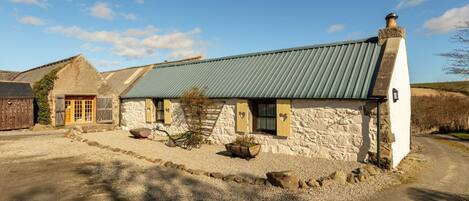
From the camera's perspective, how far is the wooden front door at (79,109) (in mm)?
20844

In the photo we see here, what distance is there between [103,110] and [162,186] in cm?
1607

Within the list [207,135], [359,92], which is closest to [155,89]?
[207,135]

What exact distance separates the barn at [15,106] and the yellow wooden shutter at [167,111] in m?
10.1

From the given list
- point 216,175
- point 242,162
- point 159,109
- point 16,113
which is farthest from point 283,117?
point 16,113

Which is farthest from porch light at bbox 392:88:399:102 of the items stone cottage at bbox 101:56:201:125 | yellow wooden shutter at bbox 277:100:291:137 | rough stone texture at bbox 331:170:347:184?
stone cottage at bbox 101:56:201:125

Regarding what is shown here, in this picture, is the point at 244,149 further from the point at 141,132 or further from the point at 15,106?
the point at 15,106

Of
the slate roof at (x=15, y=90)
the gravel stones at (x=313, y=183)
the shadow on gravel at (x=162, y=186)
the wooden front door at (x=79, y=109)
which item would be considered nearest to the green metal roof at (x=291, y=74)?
the gravel stones at (x=313, y=183)

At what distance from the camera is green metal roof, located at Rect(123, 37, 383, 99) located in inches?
398

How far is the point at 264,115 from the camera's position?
39.2 ft

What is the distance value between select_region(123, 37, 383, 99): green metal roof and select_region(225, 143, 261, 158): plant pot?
2.26m

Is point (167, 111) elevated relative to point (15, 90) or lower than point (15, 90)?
lower

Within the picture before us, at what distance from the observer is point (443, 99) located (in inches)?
842

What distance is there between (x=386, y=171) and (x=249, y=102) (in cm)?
545

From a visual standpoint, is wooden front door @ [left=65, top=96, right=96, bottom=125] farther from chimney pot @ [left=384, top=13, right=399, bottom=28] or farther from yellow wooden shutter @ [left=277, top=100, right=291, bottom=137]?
chimney pot @ [left=384, top=13, right=399, bottom=28]
